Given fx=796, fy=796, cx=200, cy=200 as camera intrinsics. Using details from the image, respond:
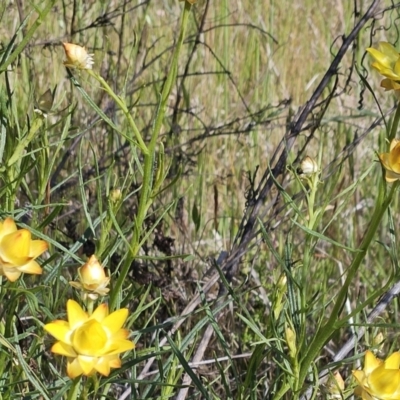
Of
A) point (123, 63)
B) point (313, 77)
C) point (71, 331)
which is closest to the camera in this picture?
point (71, 331)

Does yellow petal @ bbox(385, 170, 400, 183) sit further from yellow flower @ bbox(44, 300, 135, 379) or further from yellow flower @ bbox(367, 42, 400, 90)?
yellow flower @ bbox(44, 300, 135, 379)

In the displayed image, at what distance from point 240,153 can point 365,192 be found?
0.52 meters

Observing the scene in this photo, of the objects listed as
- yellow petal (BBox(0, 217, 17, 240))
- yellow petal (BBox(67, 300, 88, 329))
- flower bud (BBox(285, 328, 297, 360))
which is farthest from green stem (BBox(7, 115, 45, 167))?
flower bud (BBox(285, 328, 297, 360))

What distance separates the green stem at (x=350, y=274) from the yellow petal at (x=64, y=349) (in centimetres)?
37

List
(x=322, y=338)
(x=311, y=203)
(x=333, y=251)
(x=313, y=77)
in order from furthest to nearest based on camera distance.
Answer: (x=313, y=77), (x=333, y=251), (x=311, y=203), (x=322, y=338)

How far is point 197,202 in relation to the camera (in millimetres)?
2805

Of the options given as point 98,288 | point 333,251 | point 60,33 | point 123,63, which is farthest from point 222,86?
point 98,288

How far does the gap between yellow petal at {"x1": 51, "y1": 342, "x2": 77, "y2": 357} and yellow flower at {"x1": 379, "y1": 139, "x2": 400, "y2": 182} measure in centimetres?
44

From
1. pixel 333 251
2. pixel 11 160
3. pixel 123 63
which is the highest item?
pixel 11 160

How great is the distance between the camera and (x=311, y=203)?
1.25m

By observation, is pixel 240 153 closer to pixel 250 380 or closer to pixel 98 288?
pixel 250 380

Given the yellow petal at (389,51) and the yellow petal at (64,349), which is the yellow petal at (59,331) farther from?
the yellow petal at (389,51)

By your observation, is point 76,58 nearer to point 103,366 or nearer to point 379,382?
point 103,366

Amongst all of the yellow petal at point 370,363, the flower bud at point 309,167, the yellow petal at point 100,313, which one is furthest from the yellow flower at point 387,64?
the yellow petal at point 100,313
